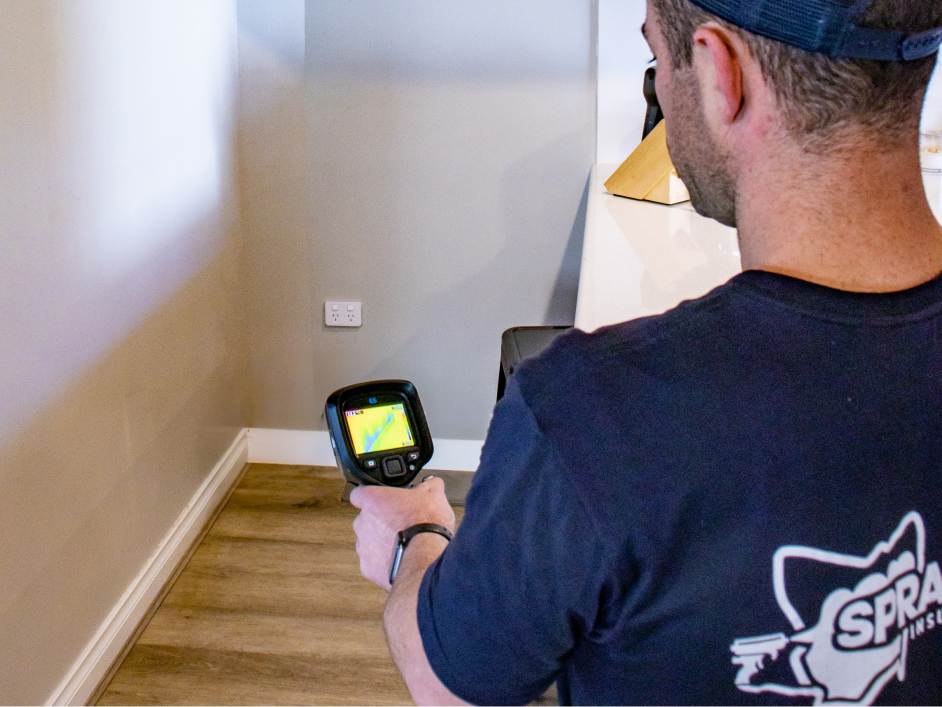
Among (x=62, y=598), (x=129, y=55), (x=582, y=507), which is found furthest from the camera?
(x=129, y=55)

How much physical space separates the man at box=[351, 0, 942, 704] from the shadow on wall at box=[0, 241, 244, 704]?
1295 mm

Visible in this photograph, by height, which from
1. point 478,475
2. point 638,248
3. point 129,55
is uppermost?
point 129,55

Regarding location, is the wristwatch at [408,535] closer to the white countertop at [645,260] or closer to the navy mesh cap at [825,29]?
the white countertop at [645,260]

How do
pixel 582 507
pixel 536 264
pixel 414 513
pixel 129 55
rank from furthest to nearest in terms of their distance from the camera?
pixel 536 264 < pixel 129 55 < pixel 414 513 < pixel 582 507

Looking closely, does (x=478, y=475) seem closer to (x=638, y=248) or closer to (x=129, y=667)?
(x=638, y=248)

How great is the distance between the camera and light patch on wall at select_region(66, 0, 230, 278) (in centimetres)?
180

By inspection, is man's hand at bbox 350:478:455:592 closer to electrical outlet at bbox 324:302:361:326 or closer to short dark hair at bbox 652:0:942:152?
short dark hair at bbox 652:0:942:152

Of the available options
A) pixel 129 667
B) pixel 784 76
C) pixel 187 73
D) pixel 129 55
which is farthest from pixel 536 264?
pixel 784 76

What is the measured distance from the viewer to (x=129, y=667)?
2.02 metres

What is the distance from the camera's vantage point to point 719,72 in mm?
621

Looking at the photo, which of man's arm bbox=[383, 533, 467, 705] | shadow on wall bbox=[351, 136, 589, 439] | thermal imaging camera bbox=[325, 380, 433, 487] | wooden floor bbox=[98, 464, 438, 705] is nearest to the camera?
man's arm bbox=[383, 533, 467, 705]

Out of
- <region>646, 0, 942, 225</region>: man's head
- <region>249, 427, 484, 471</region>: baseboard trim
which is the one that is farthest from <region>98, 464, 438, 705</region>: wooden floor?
<region>646, 0, 942, 225</region>: man's head

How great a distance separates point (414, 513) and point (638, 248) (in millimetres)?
892

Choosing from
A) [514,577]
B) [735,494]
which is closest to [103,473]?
[514,577]
